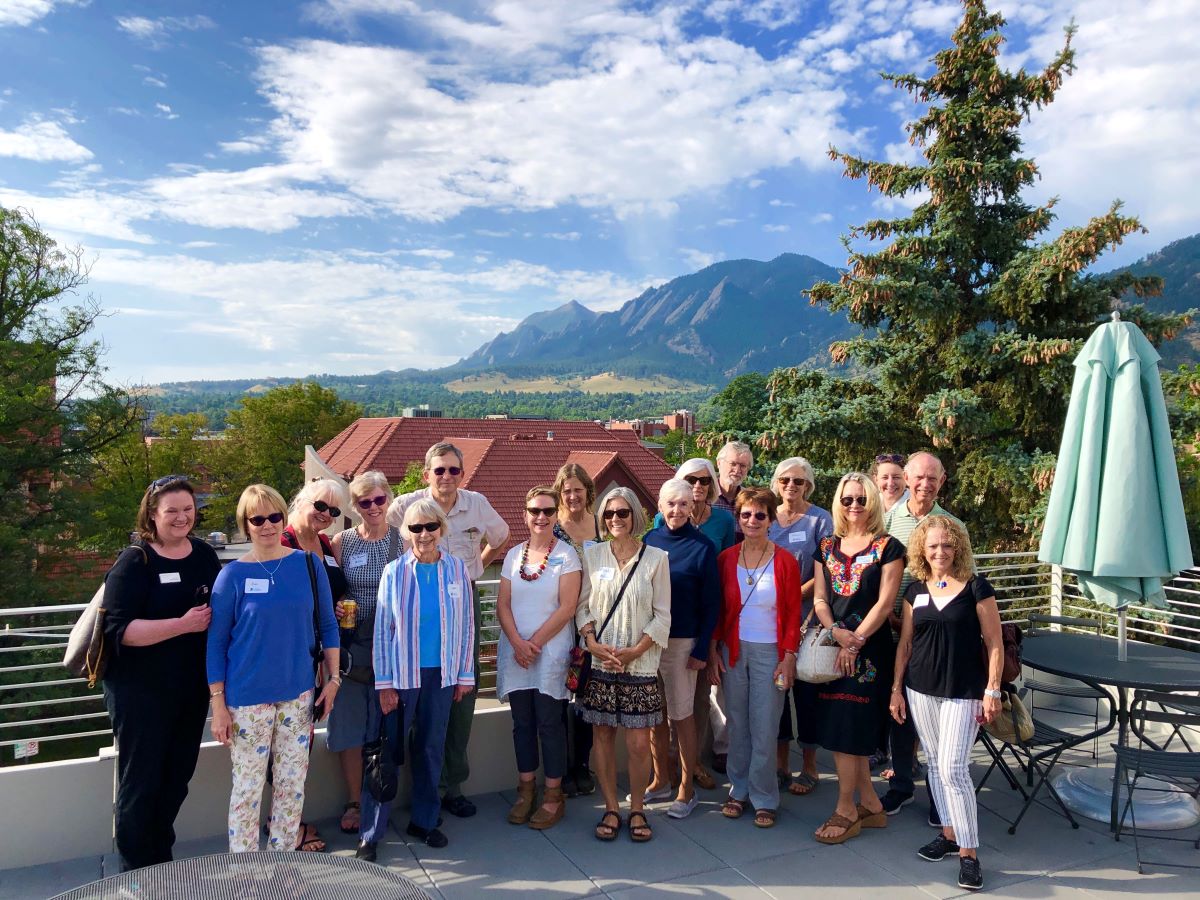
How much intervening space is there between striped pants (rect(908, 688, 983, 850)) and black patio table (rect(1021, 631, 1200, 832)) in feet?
2.20

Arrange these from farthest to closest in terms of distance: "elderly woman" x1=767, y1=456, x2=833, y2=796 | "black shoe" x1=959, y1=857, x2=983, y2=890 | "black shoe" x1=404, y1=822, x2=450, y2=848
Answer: "elderly woman" x1=767, y1=456, x2=833, y2=796, "black shoe" x1=404, y1=822, x2=450, y2=848, "black shoe" x1=959, y1=857, x2=983, y2=890

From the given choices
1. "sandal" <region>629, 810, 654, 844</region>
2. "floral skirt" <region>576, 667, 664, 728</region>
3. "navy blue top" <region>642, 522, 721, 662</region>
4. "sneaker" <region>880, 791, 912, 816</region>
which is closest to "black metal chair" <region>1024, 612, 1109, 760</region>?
"sneaker" <region>880, 791, 912, 816</region>

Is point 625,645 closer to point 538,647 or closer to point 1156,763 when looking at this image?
point 538,647

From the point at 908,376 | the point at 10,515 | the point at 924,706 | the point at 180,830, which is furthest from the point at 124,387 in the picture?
the point at 924,706

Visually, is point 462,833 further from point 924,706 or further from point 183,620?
point 924,706

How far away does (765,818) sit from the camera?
400 cm

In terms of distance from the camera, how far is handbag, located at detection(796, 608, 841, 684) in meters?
3.87

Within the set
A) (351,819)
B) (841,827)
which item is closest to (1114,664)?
(841,827)

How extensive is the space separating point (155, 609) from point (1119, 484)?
451 cm

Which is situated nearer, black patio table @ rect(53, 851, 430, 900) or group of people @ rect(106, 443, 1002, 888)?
black patio table @ rect(53, 851, 430, 900)

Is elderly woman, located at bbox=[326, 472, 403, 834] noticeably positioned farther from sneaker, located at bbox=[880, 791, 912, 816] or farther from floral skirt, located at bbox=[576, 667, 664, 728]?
sneaker, located at bbox=[880, 791, 912, 816]

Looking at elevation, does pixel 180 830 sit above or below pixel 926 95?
below

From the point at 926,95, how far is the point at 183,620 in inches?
521

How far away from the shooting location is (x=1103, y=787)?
434 centimetres
